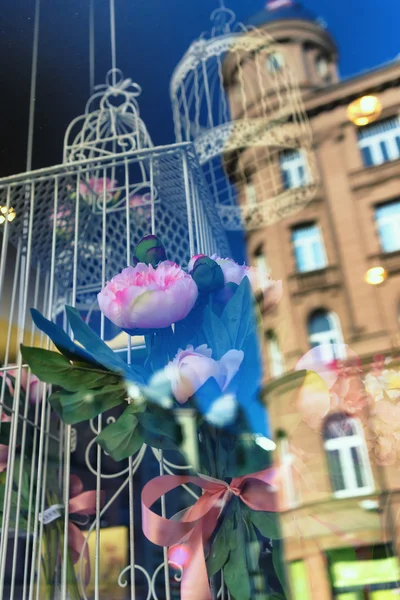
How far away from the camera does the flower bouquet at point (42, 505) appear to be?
0.53 meters

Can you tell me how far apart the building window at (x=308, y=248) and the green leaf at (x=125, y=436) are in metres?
0.33

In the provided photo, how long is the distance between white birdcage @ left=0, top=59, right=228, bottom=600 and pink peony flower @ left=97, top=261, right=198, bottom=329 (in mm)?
137

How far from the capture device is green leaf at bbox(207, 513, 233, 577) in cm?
39

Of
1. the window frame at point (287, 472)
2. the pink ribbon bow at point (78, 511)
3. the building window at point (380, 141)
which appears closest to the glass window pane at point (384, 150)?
the building window at point (380, 141)

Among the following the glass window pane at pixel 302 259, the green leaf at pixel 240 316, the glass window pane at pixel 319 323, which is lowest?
the green leaf at pixel 240 316

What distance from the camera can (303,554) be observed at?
44 centimetres

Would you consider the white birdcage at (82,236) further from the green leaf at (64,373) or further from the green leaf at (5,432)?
the green leaf at (64,373)

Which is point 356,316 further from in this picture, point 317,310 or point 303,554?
point 303,554

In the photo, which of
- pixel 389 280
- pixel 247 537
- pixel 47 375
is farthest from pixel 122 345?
pixel 389 280

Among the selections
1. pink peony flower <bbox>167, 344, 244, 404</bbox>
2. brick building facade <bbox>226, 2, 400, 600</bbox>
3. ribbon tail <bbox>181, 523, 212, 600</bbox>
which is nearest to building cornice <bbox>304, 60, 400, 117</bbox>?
brick building facade <bbox>226, 2, 400, 600</bbox>

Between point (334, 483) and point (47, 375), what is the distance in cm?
28

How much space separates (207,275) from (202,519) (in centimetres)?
19

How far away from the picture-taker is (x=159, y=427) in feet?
1.32

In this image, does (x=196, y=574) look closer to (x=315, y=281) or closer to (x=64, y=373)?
(x=64, y=373)
